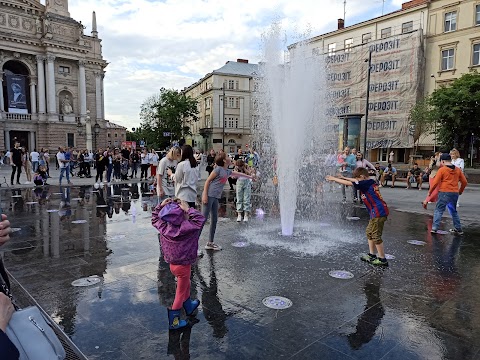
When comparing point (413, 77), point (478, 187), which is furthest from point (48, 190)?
point (413, 77)

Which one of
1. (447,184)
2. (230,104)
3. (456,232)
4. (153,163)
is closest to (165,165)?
(447,184)

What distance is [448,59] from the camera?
3425 cm

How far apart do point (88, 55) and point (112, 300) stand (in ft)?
193

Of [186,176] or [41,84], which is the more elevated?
[41,84]

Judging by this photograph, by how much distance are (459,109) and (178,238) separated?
28.3m

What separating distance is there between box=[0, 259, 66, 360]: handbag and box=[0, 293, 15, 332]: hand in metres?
0.02

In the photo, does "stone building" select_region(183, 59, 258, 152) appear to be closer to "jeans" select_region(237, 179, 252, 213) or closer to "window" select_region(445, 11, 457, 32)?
"window" select_region(445, 11, 457, 32)

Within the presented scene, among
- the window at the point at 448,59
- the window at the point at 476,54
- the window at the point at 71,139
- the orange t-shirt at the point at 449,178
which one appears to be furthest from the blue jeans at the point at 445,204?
the window at the point at 71,139

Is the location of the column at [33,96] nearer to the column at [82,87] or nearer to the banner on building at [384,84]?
the column at [82,87]

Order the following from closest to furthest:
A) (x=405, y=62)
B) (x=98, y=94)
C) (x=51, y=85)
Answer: (x=405, y=62) < (x=51, y=85) < (x=98, y=94)

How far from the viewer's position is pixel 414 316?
3.95m

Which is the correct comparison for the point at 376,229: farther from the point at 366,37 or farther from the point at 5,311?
the point at 366,37

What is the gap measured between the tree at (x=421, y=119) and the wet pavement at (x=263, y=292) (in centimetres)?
2383

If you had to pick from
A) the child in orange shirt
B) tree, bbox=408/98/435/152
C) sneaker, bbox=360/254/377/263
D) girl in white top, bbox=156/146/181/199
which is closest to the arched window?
tree, bbox=408/98/435/152
